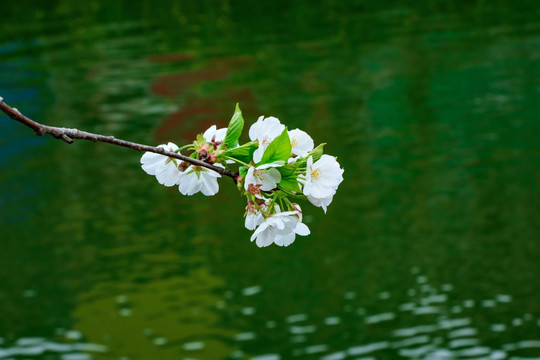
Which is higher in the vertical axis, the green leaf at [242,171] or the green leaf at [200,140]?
the green leaf at [200,140]

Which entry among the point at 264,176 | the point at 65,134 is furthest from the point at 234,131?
the point at 65,134

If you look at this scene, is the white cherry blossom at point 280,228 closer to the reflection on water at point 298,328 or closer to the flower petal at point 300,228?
the flower petal at point 300,228

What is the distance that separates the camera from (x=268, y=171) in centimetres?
157

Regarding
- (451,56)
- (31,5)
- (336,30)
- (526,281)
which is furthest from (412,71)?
(31,5)

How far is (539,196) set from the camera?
29812 mm

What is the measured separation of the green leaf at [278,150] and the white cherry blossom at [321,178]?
0.05 meters

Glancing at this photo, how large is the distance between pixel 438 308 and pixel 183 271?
7.29 meters

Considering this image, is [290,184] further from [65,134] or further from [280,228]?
[65,134]

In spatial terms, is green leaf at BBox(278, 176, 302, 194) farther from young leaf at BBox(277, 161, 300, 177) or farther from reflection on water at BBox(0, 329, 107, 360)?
reflection on water at BBox(0, 329, 107, 360)

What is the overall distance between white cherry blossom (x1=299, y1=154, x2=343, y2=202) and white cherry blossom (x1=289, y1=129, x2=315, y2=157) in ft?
0.22

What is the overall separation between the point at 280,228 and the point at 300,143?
167 mm

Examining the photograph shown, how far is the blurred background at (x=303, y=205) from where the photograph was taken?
2242cm

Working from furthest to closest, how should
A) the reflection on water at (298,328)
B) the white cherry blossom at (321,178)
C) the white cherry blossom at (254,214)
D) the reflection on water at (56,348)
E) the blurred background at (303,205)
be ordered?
the blurred background at (303,205)
the reflection on water at (56,348)
the reflection on water at (298,328)
the white cherry blossom at (254,214)
the white cherry blossom at (321,178)

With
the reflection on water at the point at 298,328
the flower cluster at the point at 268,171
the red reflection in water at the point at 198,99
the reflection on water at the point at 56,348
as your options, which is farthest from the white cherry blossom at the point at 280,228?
the red reflection in water at the point at 198,99
